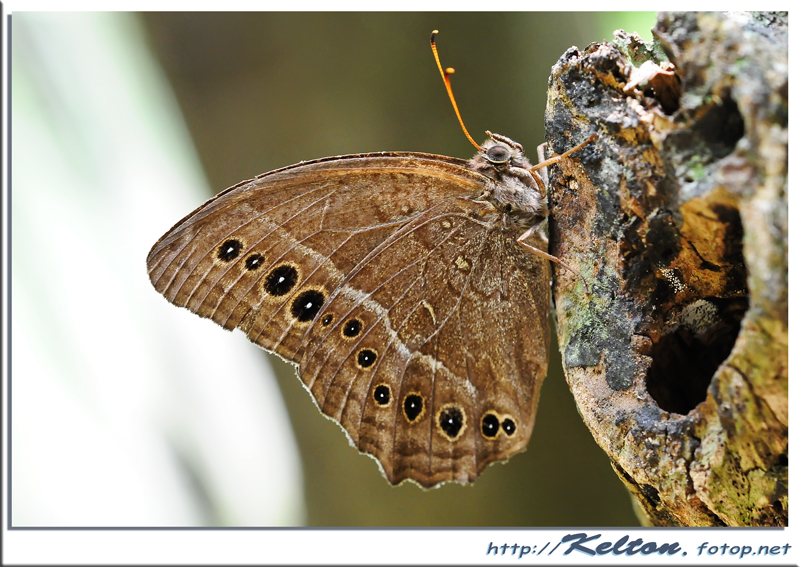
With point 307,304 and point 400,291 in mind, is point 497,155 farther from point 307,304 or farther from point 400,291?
point 307,304

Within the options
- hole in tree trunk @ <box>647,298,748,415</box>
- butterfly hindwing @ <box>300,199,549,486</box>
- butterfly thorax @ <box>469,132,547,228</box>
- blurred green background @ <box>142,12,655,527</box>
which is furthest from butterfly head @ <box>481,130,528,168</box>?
hole in tree trunk @ <box>647,298,748,415</box>

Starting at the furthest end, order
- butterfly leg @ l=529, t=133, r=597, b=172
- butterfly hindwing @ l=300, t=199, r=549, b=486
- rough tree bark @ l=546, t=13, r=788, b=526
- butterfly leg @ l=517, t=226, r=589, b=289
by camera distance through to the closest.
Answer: butterfly hindwing @ l=300, t=199, r=549, b=486, butterfly leg @ l=517, t=226, r=589, b=289, butterfly leg @ l=529, t=133, r=597, b=172, rough tree bark @ l=546, t=13, r=788, b=526

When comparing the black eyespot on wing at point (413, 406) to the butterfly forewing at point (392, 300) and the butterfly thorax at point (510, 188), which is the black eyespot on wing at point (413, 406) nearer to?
the butterfly forewing at point (392, 300)

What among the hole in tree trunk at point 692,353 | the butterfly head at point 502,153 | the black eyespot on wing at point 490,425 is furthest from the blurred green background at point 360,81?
the hole in tree trunk at point 692,353

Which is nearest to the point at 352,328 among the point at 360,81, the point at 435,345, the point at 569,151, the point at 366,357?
the point at 366,357

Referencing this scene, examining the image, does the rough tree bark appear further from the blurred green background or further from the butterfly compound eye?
the blurred green background

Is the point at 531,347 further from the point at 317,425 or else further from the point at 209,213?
the point at 317,425
